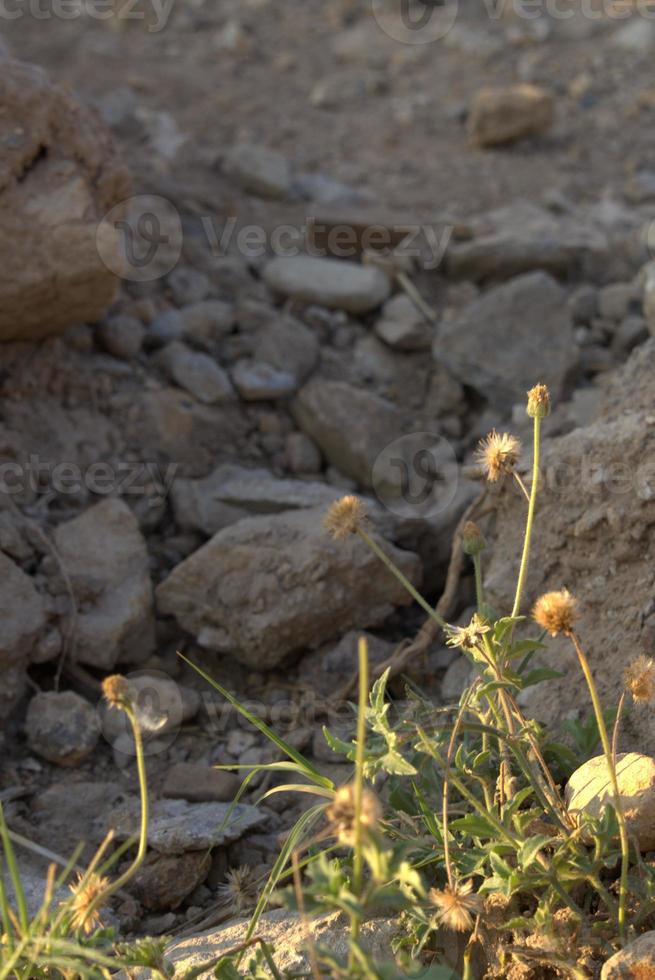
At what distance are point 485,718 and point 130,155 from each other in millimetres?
3090

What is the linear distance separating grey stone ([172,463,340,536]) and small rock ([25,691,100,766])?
0.68 m

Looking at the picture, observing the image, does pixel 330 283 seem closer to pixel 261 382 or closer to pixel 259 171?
pixel 261 382

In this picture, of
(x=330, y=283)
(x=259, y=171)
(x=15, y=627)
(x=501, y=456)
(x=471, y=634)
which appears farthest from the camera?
(x=259, y=171)

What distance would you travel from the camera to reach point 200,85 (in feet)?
17.7

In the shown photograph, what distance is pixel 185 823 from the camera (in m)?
2.32

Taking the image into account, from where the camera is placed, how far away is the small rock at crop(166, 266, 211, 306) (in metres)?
3.79

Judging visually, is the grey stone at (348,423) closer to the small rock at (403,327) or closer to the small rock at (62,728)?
the small rock at (403,327)

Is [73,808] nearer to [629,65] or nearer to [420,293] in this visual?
[420,293]

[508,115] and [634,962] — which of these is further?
[508,115]

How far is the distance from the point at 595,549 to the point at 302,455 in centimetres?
118

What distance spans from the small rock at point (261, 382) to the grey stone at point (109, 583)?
657 millimetres
